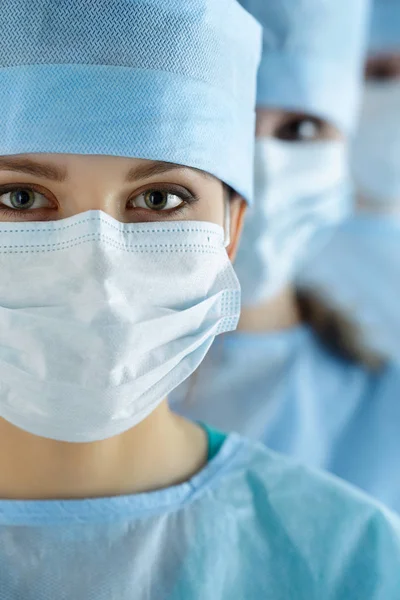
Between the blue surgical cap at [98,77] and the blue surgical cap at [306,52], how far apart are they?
0.79 m

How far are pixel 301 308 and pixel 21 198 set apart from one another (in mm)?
1500

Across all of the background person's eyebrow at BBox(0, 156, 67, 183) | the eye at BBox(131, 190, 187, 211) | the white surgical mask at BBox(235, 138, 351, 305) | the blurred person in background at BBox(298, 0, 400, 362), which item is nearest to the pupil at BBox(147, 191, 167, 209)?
the eye at BBox(131, 190, 187, 211)

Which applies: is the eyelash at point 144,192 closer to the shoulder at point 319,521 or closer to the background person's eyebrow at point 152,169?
the background person's eyebrow at point 152,169

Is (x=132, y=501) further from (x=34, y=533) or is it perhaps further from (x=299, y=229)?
(x=299, y=229)

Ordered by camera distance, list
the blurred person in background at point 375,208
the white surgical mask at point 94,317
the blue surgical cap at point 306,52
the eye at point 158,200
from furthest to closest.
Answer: the blurred person in background at point 375,208 → the blue surgical cap at point 306,52 → the eye at point 158,200 → the white surgical mask at point 94,317

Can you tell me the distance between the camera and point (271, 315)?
2549mm

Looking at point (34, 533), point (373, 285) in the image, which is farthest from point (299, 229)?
point (34, 533)

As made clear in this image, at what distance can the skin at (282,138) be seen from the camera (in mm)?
2145

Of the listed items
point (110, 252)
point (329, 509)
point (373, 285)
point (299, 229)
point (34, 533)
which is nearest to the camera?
point (110, 252)

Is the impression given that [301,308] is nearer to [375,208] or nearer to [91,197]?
[375,208]

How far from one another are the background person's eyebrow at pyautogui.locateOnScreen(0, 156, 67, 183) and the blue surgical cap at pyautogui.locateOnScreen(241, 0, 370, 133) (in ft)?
3.08

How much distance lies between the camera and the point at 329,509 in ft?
4.95

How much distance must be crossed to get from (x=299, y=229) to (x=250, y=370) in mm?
424

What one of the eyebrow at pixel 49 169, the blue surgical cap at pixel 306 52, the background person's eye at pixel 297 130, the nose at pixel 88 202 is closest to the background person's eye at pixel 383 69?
the blue surgical cap at pixel 306 52
